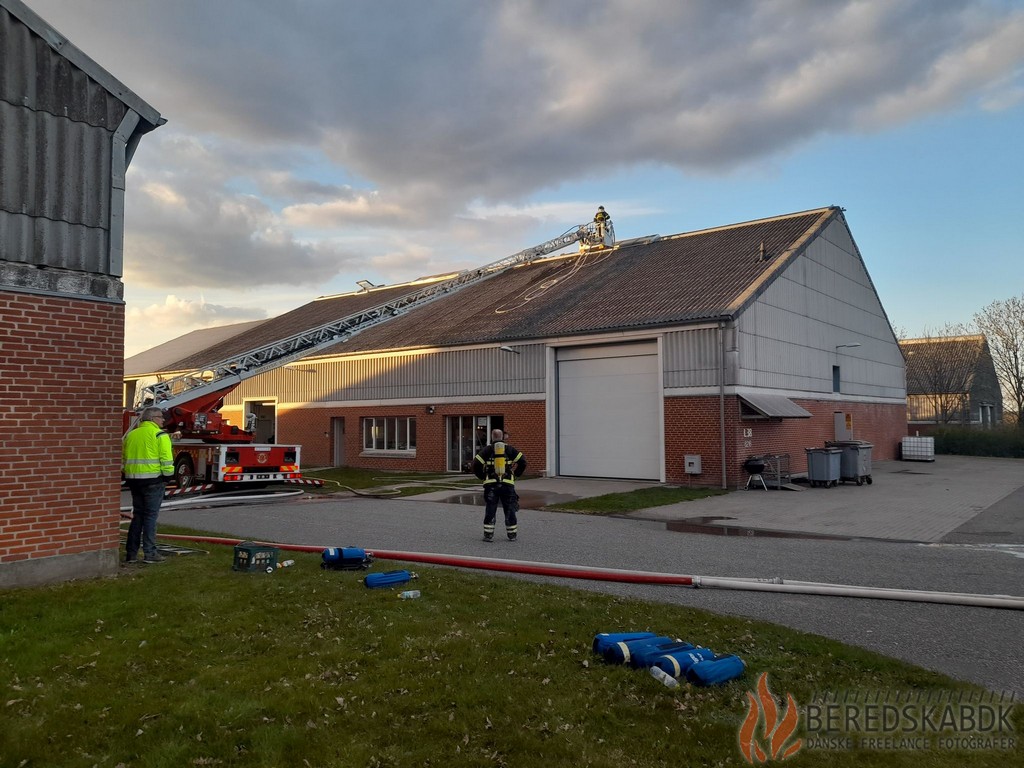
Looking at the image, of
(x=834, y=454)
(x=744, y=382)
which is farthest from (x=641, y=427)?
(x=834, y=454)

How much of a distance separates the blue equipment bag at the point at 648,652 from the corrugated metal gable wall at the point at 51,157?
6607 millimetres

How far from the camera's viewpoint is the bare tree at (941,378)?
47.7 metres

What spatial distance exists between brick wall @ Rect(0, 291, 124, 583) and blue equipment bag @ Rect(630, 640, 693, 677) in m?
5.77

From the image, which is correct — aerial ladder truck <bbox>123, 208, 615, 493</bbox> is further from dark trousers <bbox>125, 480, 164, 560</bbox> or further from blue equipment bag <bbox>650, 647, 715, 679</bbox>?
blue equipment bag <bbox>650, 647, 715, 679</bbox>

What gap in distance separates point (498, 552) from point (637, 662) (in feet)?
17.0

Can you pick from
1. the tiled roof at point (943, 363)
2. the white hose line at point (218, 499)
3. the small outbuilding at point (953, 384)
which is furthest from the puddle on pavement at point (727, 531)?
the tiled roof at point (943, 363)

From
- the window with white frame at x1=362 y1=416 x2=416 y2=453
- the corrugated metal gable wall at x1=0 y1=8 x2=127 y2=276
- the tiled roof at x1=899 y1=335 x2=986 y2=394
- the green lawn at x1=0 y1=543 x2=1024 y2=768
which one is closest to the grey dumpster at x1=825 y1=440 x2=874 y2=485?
the window with white frame at x1=362 y1=416 x2=416 y2=453

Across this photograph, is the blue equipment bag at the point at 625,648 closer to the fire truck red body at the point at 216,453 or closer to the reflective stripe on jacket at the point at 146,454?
the reflective stripe on jacket at the point at 146,454

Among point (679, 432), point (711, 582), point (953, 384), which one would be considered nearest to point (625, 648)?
point (711, 582)

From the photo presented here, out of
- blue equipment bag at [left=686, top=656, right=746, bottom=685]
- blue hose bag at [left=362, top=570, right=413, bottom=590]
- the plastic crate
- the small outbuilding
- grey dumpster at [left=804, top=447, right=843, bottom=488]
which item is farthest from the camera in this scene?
the small outbuilding

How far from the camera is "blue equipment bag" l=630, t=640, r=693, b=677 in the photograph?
15.9ft

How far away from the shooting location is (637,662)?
16.0 feet

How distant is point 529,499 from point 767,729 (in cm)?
1334

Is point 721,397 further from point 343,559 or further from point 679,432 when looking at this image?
point 343,559
